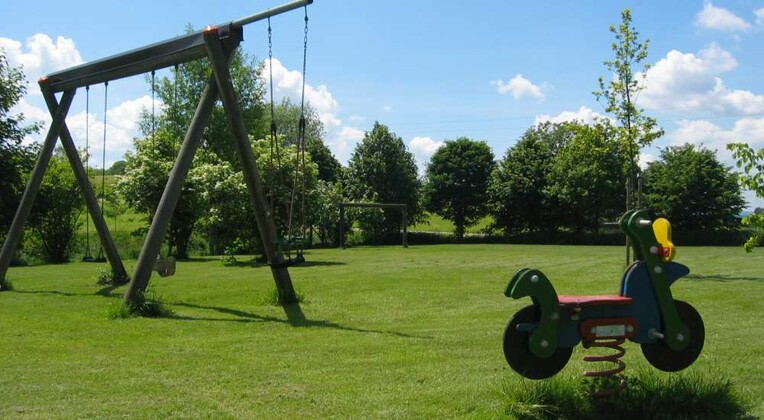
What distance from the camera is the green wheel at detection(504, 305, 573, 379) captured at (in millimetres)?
5609

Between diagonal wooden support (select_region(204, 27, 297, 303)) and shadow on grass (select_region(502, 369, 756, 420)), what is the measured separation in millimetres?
6423

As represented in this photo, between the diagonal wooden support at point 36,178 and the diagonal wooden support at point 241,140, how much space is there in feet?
18.0

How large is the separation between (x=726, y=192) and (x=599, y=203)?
8.59 meters

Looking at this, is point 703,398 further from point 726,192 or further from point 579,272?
point 726,192

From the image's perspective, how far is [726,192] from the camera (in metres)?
49.4

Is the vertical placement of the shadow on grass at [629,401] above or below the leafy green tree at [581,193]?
below

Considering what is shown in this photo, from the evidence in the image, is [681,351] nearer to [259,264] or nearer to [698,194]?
[259,264]

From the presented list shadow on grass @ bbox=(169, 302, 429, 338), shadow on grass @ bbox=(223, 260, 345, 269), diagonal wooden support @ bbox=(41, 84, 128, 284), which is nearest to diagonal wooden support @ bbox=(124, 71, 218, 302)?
shadow on grass @ bbox=(169, 302, 429, 338)

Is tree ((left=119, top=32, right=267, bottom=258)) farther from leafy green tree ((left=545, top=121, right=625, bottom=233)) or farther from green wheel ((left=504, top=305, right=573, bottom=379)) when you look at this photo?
leafy green tree ((left=545, top=121, right=625, bottom=233))

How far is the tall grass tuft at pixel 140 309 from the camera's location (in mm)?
11086

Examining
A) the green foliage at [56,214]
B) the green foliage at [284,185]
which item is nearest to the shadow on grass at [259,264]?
the green foliage at [284,185]

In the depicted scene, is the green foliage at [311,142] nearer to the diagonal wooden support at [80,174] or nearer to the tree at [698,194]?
the tree at [698,194]

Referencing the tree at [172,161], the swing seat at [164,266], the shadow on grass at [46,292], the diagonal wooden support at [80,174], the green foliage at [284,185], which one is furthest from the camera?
the tree at [172,161]

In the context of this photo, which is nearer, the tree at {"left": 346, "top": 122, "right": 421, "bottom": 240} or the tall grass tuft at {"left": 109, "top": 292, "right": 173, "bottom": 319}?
the tall grass tuft at {"left": 109, "top": 292, "right": 173, "bottom": 319}
